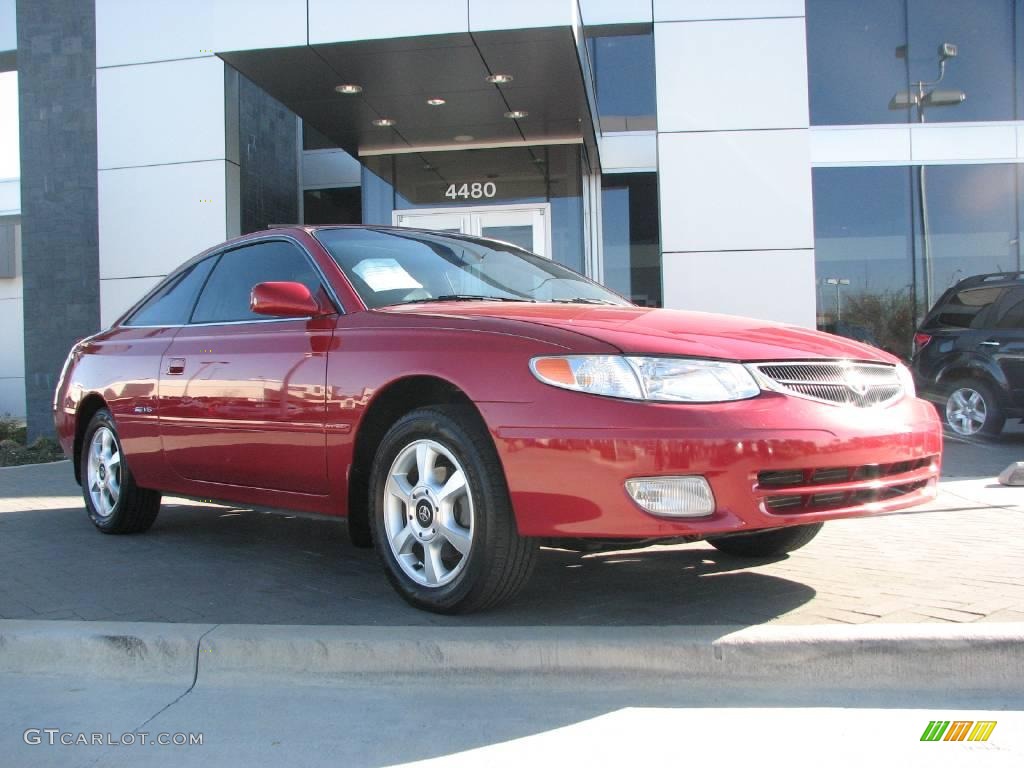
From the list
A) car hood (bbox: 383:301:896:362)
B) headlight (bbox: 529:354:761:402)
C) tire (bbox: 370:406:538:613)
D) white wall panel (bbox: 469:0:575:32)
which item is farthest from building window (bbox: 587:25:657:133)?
headlight (bbox: 529:354:761:402)

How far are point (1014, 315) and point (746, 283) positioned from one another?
310 cm

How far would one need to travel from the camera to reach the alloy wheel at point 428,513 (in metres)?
3.62

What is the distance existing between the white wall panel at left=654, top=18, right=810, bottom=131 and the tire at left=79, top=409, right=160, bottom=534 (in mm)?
6348

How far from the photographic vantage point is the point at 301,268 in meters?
4.68

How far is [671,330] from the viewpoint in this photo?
11.8ft

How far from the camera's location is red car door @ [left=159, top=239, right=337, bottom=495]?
13.7ft

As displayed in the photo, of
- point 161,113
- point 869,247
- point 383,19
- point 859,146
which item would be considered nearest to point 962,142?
point 859,146

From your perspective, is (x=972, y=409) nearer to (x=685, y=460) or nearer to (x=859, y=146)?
(x=859, y=146)

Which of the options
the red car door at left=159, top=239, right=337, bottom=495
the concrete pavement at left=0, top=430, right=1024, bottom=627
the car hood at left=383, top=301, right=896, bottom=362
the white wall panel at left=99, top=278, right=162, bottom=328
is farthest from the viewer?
the white wall panel at left=99, top=278, right=162, bottom=328

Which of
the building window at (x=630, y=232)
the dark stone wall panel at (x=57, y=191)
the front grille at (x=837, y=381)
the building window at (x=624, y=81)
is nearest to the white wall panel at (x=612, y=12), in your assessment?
the building window at (x=624, y=81)

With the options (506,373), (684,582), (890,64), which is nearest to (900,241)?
(890,64)

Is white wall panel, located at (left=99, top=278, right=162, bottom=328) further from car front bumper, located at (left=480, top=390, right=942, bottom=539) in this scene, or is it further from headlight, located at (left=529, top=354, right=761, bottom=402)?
headlight, located at (left=529, top=354, right=761, bottom=402)

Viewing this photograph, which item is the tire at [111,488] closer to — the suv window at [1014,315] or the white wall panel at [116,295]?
the white wall panel at [116,295]

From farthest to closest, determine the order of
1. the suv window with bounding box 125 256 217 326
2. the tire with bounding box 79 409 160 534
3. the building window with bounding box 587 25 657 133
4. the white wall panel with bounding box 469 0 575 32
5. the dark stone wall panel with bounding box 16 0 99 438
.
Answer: the building window with bounding box 587 25 657 133 → the dark stone wall panel with bounding box 16 0 99 438 → the white wall panel with bounding box 469 0 575 32 → the tire with bounding box 79 409 160 534 → the suv window with bounding box 125 256 217 326
